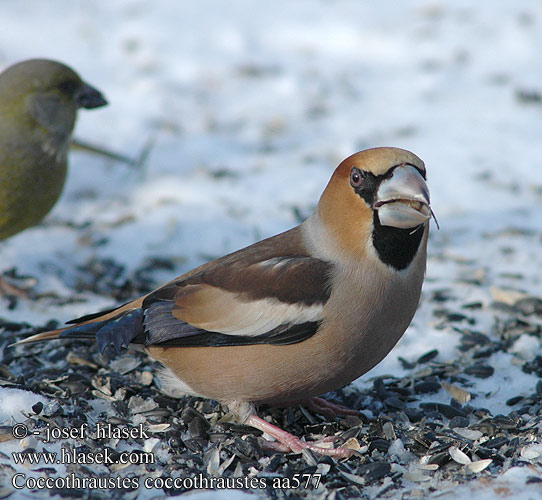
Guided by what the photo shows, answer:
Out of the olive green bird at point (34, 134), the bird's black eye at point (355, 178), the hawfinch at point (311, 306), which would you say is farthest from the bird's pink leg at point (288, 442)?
the olive green bird at point (34, 134)

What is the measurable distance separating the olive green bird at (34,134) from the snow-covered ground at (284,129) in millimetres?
573

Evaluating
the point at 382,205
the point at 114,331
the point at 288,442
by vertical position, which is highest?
the point at 382,205

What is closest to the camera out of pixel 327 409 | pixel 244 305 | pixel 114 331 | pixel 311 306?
pixel 311 306

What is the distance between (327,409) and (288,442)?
376 mm

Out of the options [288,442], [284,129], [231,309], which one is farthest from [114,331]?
[284,129]

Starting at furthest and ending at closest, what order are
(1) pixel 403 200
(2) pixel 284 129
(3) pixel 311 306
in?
(2) pixel 284 129 → (3) pixel 311 306 → (1) pixel 403 200

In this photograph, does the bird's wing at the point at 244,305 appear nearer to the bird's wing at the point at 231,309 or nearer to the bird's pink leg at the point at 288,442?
the bird's wing at the point at 231,309

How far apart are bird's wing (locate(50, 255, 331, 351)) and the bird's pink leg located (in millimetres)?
388

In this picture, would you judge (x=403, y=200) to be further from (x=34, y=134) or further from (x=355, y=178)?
(x=34, y=134)

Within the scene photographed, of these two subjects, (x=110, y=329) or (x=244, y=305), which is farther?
(x=110, y=329)

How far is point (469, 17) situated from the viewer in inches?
355

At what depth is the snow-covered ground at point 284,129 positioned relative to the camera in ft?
17.4

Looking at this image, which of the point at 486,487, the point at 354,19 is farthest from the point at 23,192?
the point at 354,19

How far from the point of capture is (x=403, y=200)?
296cm
